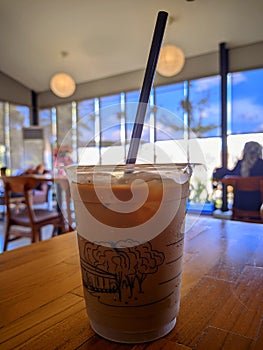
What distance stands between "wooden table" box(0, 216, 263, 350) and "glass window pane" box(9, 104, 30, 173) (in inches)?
268

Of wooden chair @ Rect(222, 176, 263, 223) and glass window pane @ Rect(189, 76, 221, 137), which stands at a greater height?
glass window pane @ Rect(189, 76, 221, 137)

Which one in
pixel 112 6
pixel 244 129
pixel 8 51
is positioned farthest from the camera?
pixel 8 51

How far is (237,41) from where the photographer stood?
4.51 m

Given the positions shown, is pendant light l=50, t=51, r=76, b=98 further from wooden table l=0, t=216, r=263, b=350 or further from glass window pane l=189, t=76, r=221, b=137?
wooden table l=0, t=216, r=263, b=350

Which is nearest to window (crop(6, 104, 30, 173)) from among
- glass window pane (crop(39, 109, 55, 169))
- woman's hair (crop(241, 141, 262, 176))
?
glass window pane (crop(39, 109, 55, 169))

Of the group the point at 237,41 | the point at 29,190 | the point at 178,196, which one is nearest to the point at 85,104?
the point at 237,41

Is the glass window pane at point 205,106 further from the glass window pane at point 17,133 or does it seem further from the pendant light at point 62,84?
the glass window pane at point 17,133

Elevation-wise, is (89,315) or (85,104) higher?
(85,104)

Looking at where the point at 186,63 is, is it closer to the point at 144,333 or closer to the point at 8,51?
the point at 8,51

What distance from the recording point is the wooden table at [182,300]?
1.16 ft

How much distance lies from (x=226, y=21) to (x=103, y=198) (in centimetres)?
451

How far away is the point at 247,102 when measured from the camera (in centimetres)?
484

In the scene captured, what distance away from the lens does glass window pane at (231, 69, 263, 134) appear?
4.73m

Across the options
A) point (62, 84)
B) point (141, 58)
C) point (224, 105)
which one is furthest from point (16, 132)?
point (224, 105)
